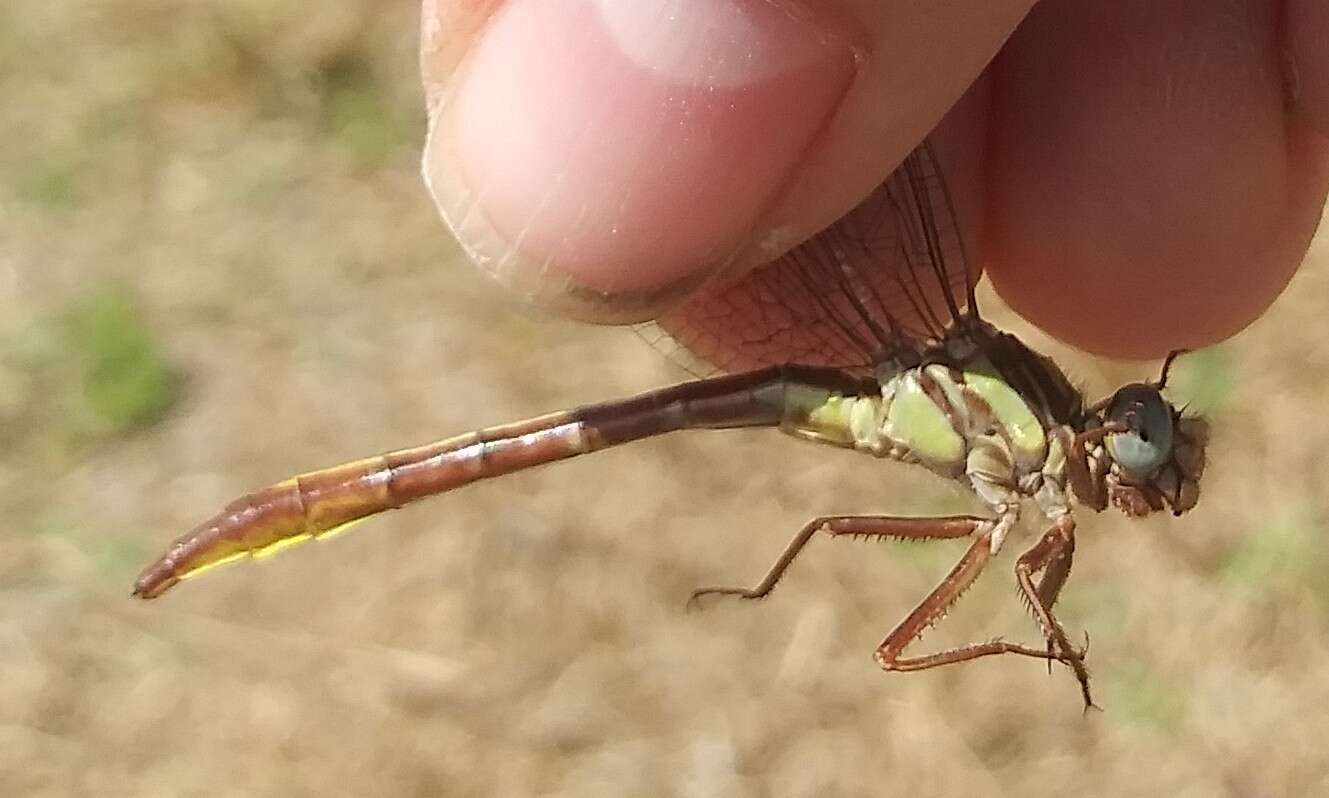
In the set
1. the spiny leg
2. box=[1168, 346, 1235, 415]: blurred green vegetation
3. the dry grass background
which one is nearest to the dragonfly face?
the spiny leg

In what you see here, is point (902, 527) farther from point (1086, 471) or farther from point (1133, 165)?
point (1133, 165)

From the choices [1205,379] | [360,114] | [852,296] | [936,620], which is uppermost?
[852,296]

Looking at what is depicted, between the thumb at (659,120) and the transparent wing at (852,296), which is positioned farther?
the transparent wing at (852,296)

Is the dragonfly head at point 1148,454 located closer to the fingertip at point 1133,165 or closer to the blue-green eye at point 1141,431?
the blue-green eye at point 1141,431

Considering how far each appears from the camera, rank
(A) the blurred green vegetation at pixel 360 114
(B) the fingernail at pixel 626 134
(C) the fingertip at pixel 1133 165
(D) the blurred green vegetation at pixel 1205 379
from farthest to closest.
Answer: (A) the blurred green vegetation at pixel 360 114 < (D) the blurred green vegetation at pixel 1205 379 < (C) the fingertip at pixel 1133 165 < (B) the fingernail at pixel 626 134

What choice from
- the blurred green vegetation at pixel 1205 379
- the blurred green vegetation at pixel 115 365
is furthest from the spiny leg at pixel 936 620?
the blurred green vegetation at pixel 115 365

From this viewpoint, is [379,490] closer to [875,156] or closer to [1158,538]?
[875,156]

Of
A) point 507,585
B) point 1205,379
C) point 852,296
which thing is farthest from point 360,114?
point 852,296

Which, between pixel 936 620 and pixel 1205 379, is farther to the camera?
A: pixel 1205 379
